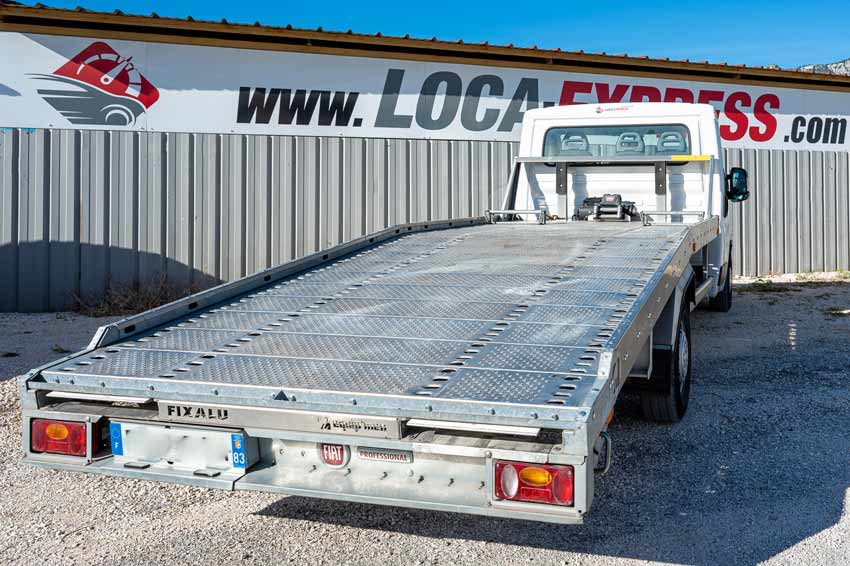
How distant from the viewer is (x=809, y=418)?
574 cm

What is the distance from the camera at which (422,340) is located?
3.84m

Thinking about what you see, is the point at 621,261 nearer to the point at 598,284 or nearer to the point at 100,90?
the point at 598,284

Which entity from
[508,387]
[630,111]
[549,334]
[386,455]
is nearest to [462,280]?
[549,334]

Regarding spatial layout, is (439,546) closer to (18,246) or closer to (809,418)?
(809,418)

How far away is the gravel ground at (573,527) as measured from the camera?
3715mm

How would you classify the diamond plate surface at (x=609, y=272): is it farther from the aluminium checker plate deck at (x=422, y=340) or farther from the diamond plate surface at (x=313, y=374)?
the diamond plate surface at (x=313, y=374)

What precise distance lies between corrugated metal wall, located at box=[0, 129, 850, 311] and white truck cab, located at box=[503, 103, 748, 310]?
152 inches

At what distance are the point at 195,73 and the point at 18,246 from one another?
3275mm

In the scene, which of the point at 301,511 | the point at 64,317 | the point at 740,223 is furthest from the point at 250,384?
the point at 740,223

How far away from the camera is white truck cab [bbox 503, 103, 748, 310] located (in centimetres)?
786

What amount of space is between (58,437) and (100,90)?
8.75m

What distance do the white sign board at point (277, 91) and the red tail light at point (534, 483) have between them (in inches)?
374

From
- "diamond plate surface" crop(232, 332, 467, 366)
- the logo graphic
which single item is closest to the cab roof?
"diamond plate surface" crop(232, 332, 467, 366)

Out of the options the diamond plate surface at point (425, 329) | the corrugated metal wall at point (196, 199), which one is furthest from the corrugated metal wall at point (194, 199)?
the diamond plate surface at point (425, 329)
